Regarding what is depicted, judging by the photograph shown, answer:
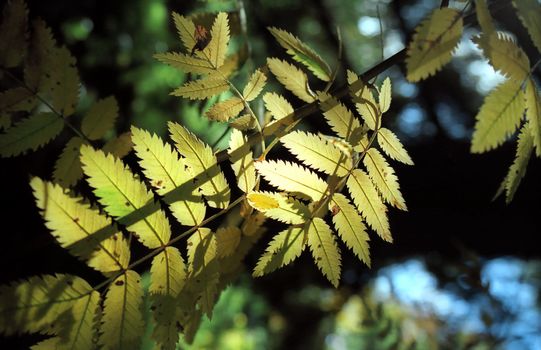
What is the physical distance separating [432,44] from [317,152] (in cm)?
21

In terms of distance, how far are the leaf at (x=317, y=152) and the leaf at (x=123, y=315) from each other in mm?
268

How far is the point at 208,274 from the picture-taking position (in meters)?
0.60

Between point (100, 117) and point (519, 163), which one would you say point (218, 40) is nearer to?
point (100, 117)

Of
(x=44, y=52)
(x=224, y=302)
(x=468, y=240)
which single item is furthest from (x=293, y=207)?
(x=468, y=240)

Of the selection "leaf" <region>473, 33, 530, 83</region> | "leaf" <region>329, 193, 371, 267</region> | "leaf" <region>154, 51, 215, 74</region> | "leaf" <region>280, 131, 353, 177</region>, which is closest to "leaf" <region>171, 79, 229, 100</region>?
"leaf" <region>154, 51, 215, 74</region>

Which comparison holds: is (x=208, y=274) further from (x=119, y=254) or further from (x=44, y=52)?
(x=44, y=52)

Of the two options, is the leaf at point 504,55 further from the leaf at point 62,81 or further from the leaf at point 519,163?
the leaf at point 62,81

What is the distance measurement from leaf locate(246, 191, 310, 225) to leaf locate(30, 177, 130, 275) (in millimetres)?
179

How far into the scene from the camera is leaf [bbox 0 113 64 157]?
619 millimetres

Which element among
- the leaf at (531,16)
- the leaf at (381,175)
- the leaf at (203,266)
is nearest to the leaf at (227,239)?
the leaf at (203,266)

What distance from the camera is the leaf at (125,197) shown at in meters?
0.52

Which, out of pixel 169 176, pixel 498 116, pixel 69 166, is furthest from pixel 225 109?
pixel 498 116

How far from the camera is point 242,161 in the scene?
2.06 feet

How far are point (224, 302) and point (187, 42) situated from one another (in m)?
1.51
